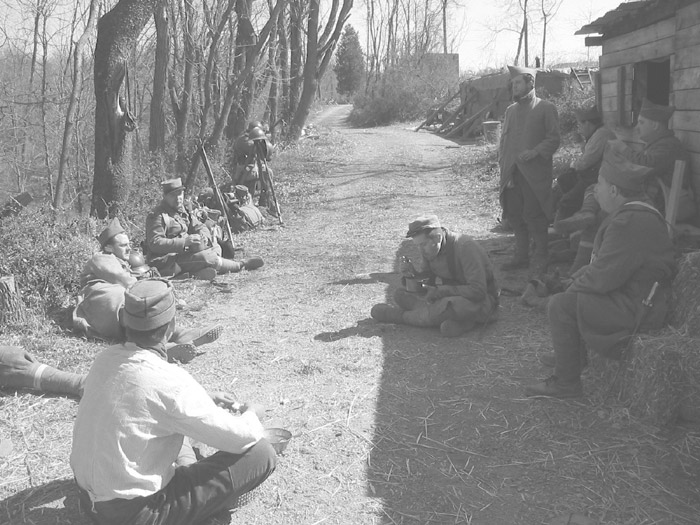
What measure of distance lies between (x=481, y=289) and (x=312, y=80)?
1547cm

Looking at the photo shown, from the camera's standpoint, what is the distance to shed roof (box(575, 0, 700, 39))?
6.54 metres

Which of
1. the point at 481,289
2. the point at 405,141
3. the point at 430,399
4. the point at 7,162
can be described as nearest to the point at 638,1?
the point at 481,289

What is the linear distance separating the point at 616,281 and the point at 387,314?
92.5 inches

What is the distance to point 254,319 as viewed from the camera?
6.29 meters

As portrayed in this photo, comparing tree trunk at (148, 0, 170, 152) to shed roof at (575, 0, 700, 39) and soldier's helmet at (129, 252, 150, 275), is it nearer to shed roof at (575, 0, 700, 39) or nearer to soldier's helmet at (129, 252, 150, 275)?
soldier's helmet at (129, 252, 150, 275)

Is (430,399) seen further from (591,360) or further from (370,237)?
(370,237)

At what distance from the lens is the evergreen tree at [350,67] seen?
65.6 metres

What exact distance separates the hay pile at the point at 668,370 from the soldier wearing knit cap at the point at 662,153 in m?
1.62

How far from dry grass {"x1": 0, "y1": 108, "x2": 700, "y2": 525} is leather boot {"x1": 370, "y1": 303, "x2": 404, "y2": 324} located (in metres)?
0.08

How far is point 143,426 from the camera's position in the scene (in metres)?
2.70

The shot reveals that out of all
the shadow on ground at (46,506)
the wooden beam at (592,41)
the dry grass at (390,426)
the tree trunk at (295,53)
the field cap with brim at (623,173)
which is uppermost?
the tree trunk at (295,53)

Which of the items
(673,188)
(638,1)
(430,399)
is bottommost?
(430,399)

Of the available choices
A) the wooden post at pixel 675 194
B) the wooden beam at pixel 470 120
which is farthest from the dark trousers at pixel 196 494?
the wooden beam at pixel 470 120

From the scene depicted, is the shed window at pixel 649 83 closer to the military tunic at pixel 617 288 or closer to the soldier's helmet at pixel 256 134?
the military tunic at pixel 617 288
